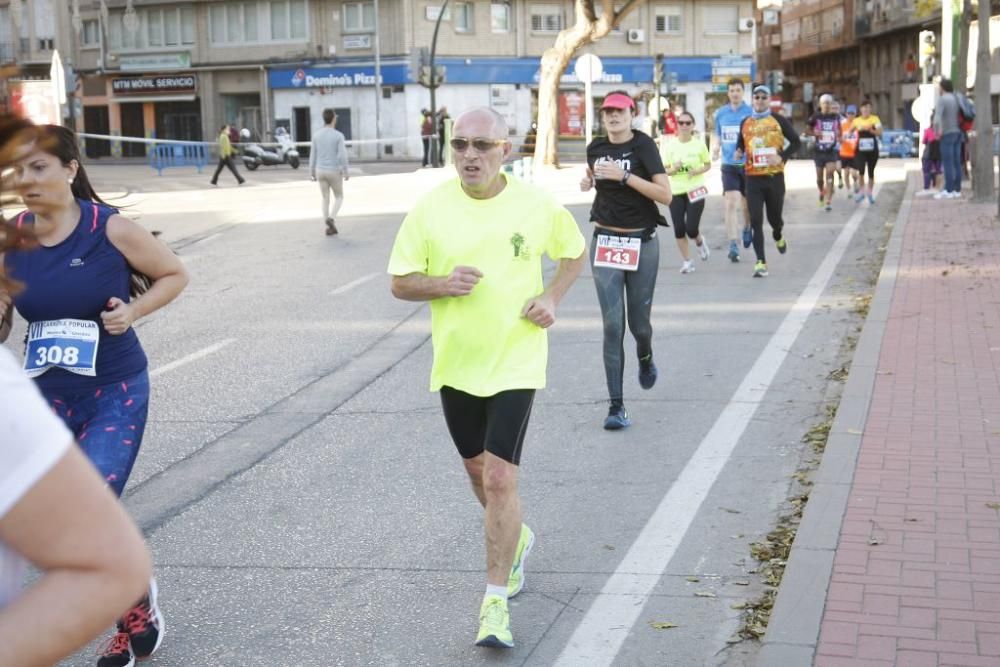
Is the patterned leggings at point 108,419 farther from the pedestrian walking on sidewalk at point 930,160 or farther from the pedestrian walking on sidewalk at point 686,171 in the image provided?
the pedestrian walking on sidewalk at point 930,160

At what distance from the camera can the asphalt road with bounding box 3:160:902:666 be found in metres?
5.20

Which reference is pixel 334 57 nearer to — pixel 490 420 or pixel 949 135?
pixel 949 135

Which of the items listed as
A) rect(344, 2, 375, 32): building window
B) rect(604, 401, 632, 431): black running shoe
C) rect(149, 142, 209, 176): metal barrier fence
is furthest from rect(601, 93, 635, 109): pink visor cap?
rect(344, 2, 375, 32): building window

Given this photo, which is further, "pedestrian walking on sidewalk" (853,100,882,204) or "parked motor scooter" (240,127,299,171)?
"parked motor scooter" (240,127,299,171)

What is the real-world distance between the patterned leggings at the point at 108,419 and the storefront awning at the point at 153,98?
64778 mm

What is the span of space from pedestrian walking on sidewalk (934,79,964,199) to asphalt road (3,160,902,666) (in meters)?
10.9

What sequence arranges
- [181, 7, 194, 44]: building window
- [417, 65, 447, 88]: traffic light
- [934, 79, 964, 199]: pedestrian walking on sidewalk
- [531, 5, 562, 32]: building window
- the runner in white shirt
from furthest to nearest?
[181, 7, 194, 44]: building window < [531, 5, 562, 32]: building window < [417, 65, 447, 88]: traffic light < [934, 79, 964, 199]: pedestrian walking on sidewalk < the runner in white shirt

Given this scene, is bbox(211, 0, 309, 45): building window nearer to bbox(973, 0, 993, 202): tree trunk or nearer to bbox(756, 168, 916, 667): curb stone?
bbox(973, 0, 993, 202): tree trunk

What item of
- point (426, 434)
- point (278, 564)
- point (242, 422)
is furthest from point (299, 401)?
point (278, 564)

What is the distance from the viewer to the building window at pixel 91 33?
70.9m

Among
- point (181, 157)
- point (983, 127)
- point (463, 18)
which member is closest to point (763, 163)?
point (983, 127)

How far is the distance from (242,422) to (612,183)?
2.71 m

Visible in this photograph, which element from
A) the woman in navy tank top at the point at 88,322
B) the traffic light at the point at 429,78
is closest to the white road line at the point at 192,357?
the woman in navy tank top at the point at 88,322

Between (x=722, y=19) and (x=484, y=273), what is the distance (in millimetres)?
66710
